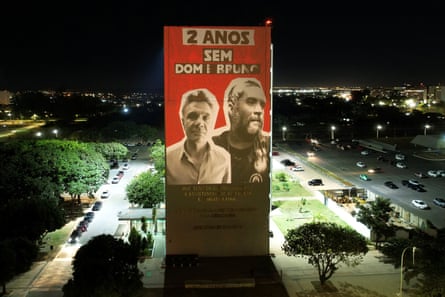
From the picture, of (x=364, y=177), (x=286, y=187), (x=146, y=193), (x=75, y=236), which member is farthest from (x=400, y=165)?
(x=75, y=236)

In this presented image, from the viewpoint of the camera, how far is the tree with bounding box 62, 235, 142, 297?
17578 millimetres

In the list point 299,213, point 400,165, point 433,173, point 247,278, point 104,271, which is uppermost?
point 400,165

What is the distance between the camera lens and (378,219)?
2877 cm

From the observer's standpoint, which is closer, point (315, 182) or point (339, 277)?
point (339, 277)

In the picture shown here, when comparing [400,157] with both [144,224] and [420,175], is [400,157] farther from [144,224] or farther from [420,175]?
[144,224]

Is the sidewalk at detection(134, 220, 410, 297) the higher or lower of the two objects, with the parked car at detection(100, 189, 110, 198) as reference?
lower

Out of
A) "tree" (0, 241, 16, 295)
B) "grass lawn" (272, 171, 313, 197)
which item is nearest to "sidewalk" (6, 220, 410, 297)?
"tree" (0, 241, 16, 295)

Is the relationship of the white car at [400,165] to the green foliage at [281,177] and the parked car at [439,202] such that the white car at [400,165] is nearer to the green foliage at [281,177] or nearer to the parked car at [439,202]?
the parked car at [439,202]

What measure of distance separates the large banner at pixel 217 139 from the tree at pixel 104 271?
6763 mm

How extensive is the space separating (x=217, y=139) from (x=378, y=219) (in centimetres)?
1305

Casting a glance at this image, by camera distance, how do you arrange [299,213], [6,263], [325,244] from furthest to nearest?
1. [299,213]
2. [325,244]
3. [6,263]

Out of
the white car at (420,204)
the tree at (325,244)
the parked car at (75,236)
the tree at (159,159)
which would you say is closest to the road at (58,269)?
the parked car at (75,236)

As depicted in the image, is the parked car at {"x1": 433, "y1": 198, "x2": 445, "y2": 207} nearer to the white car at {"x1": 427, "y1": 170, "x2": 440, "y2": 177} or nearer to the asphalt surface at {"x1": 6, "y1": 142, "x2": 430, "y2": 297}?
the white car at {"x1": 427, "y1": 170, "x2": 440, "y2": 177}

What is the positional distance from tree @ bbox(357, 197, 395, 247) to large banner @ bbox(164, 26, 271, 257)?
25.6 ft
